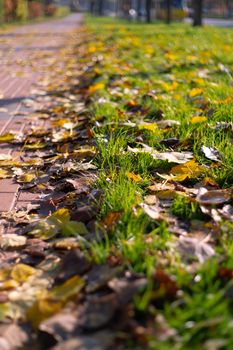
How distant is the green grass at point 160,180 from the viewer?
149 cm

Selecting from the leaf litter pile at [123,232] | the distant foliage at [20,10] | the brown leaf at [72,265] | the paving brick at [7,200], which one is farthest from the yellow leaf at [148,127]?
the distant foliage at [20,10]

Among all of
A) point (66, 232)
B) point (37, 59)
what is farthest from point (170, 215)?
point (37, 59)

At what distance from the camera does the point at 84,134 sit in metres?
3.97

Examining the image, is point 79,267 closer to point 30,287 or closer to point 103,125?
point 30,287

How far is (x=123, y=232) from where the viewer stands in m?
2.08

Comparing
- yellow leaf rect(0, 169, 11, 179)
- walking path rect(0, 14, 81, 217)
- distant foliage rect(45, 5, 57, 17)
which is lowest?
distant foliage rect(45, 5, 57, 17)

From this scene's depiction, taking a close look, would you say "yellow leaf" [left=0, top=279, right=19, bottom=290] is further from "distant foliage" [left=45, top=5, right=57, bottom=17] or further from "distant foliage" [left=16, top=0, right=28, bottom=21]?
"distant foliage" [left=45, top=5, right=57, bottom=17]

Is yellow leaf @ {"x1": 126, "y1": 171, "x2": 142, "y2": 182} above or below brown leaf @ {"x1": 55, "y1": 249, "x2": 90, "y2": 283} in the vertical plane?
above

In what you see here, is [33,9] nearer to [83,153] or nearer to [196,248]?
[83,153]

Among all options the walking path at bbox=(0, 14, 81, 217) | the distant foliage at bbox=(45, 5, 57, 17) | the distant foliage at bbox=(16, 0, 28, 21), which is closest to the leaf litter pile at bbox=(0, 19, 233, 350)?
the walking path at bbox=(0, 14, 81, 217)

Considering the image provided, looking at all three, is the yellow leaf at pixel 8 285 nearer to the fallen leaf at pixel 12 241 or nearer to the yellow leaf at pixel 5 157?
the fallen leaf at pixel 12 241

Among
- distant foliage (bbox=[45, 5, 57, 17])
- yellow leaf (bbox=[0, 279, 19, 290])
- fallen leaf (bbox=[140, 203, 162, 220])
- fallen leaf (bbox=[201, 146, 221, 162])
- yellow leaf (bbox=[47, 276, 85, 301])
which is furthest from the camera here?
distant foliage (bbox=[45, 5, 57, 17])

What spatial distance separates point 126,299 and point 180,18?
34228 millimetres

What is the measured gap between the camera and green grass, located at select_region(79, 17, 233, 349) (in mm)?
1488
